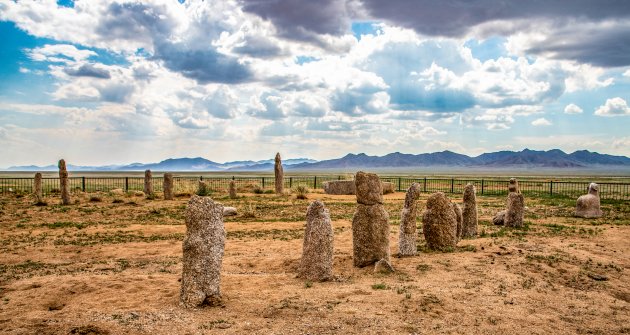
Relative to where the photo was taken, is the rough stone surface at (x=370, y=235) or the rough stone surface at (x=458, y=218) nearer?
the rough stone surface at (x=370, y=235)

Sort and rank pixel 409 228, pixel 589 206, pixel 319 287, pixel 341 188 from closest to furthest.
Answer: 1. pixel 319 287
2. pixel 409 228
3. pixel 589 206
4. pixel 341 188

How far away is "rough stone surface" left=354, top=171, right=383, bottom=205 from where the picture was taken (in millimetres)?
10922

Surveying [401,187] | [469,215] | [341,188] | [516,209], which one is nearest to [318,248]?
[469,215]

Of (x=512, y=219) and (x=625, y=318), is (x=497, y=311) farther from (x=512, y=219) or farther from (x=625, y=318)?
(x=512, y=219)

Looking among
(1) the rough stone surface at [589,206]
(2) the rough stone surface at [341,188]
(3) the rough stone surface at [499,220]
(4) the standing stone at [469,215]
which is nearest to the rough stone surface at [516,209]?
(3) the rough stone surface at [499,220]

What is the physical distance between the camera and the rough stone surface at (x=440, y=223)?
504 inches

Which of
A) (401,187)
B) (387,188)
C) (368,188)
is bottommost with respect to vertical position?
(401,187)

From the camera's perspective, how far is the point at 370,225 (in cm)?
1098

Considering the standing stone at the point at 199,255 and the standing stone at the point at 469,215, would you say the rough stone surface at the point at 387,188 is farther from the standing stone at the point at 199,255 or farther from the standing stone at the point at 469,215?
the standing stone at the point at 199,255

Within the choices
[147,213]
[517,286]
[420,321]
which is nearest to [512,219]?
[517,286]

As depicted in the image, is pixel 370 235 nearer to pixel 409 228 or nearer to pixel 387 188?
pixel 409 228

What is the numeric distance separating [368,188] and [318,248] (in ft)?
6.73

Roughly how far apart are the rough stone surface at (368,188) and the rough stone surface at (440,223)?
249cm

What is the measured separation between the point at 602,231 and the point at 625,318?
31.0 ft
